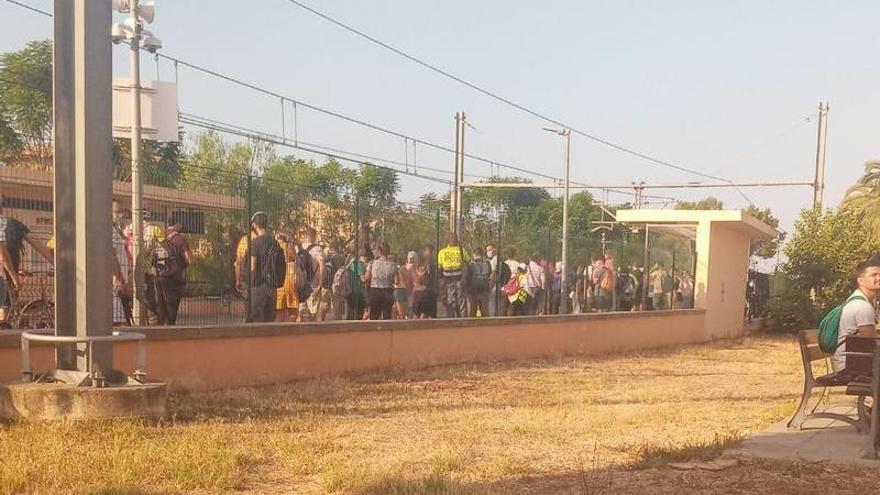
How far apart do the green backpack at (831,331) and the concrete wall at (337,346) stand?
5931 millimetres

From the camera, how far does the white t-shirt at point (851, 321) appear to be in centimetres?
709

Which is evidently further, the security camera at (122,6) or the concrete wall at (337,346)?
the security camera at (122,6)

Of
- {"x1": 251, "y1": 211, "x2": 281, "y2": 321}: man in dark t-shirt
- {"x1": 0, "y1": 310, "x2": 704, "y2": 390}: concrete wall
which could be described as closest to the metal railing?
{"x1": 0, "y1": 310, "x2": 704, "y2": 390}: concrete wall

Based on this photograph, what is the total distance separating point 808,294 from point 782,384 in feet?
43.4

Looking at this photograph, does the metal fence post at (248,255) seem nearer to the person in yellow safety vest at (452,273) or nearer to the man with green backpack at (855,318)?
the person in yellow safety vest at (452,273)

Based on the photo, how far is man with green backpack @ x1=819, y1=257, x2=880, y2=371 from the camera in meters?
7.09

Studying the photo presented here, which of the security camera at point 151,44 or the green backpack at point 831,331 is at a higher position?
the security camera at point 151,44

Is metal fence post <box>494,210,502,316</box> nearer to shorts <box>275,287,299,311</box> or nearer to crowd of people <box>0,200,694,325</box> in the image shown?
crowd of people <box>0,200,694,325</box>

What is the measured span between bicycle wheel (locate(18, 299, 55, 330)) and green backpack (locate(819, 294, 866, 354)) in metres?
7.07

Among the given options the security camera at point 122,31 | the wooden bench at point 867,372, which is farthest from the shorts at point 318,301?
the wooden bench at point 867,372

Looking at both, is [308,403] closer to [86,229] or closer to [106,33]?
[86,229]

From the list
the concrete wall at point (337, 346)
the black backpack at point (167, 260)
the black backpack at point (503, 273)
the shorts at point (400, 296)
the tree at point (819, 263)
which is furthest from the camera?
the tree at point (819, 263)

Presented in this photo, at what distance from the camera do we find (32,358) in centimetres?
778

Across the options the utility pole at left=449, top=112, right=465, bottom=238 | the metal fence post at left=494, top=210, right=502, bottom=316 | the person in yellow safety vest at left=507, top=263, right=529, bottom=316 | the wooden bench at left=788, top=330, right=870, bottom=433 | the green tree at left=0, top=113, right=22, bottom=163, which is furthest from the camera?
the utility pole at left=449, top=112, right=465, bottom=238
